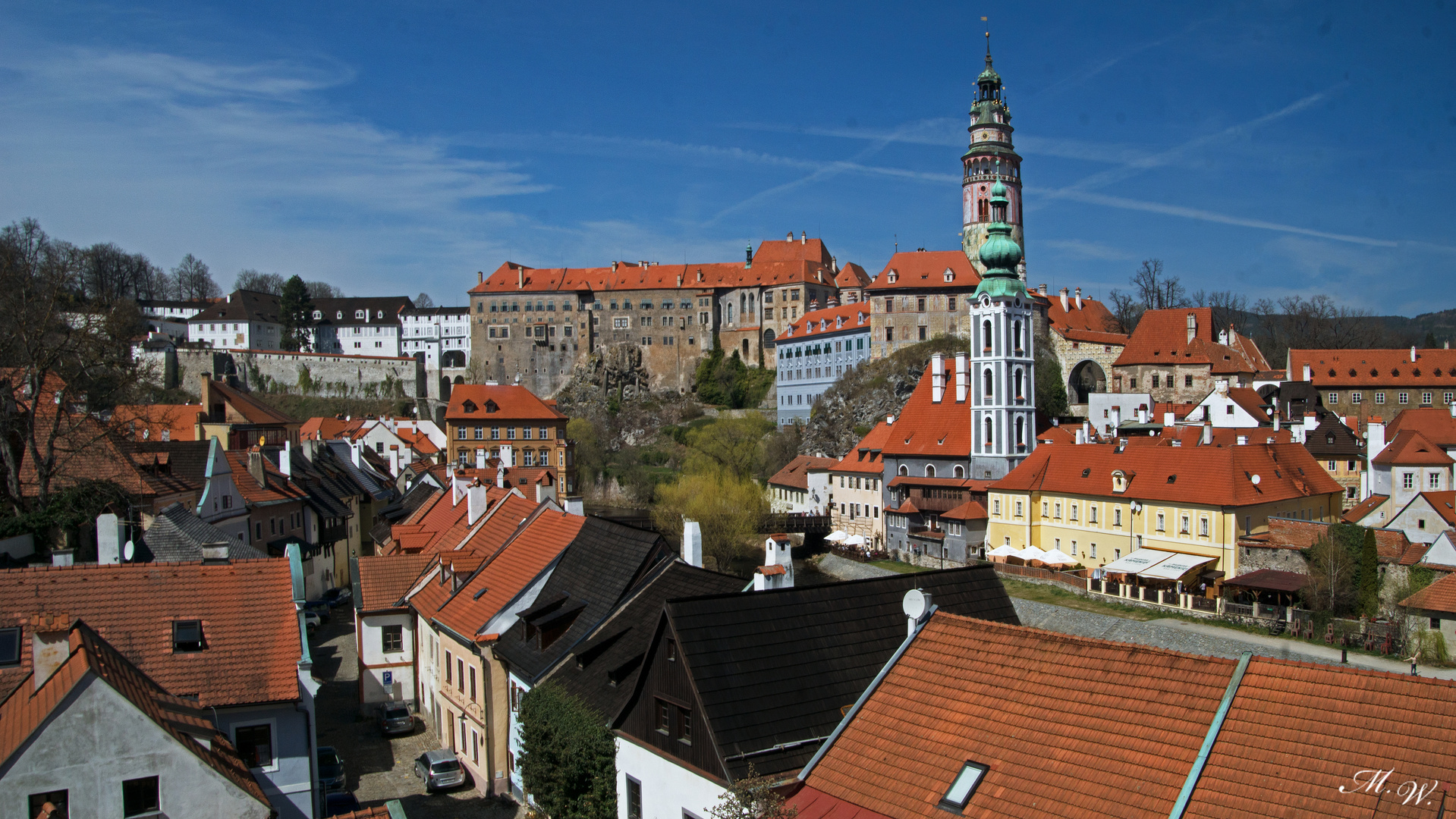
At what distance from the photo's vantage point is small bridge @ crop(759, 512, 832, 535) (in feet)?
177

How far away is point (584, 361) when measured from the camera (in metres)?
104

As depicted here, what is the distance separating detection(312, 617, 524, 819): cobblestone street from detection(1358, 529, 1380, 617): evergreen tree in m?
27.2

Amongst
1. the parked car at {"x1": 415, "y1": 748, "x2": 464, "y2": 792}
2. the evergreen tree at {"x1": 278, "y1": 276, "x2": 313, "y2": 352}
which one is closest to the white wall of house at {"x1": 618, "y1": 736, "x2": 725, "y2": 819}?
the parked car at {"x1": 415, "y1": 748, "x2": 464, "y2": 792}

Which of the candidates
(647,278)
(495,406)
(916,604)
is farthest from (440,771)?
(647,278)

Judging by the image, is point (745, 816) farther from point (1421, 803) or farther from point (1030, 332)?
point (1030, 332)

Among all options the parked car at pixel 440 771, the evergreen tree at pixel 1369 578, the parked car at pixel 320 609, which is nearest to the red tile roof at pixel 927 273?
the evergreen tree at pixel 1369 578

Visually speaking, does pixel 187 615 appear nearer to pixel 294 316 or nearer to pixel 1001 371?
pixel 1001 371

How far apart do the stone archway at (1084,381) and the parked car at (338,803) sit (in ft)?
208

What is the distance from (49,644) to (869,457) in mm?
51111

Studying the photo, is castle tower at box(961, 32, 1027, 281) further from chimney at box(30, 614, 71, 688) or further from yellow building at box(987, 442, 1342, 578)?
chimney at box(30, 614, 71, 688)

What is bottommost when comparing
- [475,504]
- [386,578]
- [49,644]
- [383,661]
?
[383,661]

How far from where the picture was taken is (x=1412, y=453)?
133ft

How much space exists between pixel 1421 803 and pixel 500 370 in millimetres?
104781

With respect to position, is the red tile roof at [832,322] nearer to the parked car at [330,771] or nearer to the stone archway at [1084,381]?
the stone archway at [1084,381]
